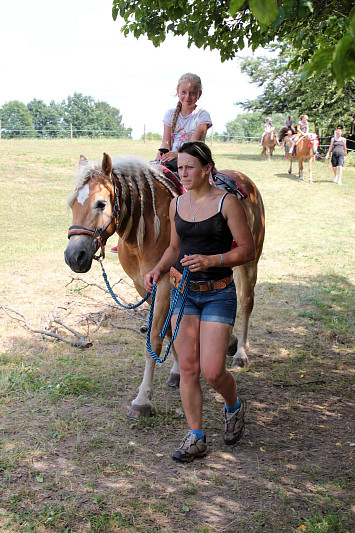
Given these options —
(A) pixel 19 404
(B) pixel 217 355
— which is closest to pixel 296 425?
(B) pixel 217 355

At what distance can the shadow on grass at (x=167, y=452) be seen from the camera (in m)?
2.75

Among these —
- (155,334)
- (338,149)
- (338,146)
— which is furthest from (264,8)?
(338,146)

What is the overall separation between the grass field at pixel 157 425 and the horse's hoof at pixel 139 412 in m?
0.07

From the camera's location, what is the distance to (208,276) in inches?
122

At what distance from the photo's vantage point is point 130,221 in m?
3.94

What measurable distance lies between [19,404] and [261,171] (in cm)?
1969

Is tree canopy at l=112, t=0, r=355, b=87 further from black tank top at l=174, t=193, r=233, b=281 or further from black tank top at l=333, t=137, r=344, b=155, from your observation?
black tank top at l=333, t=137, r=344, b=155

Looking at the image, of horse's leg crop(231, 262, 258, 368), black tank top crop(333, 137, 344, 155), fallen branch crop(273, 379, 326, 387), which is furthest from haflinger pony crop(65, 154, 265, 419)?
black tank top crop(333, 137, 344, 155)

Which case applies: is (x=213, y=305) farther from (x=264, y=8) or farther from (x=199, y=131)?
(x=264, y=8)

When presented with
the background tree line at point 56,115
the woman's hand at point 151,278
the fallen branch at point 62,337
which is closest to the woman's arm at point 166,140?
the woman's hand at point 151,278

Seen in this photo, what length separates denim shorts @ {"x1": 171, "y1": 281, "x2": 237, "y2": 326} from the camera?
10.0ft

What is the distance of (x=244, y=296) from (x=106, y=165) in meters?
2.32

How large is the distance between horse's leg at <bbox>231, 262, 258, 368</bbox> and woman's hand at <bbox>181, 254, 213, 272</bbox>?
2.16 metres

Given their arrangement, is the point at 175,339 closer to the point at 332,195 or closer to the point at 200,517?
the point at 200,517
